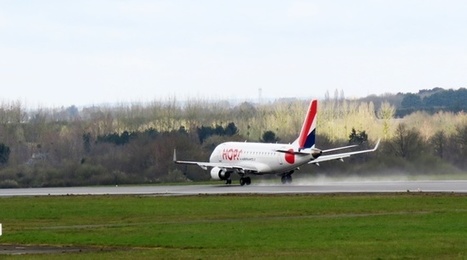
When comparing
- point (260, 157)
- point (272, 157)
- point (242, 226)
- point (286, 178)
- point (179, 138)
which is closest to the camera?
point (242, 226)

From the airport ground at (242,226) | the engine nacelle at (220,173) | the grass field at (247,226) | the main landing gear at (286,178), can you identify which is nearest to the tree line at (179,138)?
the main landing gear at (286,178)

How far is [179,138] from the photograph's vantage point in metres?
126

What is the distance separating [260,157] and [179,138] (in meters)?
30.8

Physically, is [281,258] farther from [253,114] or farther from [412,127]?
[253,114]

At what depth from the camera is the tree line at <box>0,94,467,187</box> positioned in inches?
4469

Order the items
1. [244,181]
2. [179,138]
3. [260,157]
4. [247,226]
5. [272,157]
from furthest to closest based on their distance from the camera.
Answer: [179,138]
[244,181]
[260,157]
[272,157]
[247,226]

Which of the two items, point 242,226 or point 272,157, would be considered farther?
point 272,157

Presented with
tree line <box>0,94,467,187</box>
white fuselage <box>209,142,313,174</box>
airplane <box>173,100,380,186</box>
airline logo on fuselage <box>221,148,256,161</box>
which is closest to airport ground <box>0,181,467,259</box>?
airplane <box>173,100,380,186</box>

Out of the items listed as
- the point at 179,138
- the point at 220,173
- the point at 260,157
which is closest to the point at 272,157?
the point at 260,157

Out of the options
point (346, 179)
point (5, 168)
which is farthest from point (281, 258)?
point (5, 168)

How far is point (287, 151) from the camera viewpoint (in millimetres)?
93125

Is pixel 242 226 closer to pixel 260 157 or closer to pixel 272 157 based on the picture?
pixel 272 157

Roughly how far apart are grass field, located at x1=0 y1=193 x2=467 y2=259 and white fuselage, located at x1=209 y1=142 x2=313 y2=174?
17.8 metres

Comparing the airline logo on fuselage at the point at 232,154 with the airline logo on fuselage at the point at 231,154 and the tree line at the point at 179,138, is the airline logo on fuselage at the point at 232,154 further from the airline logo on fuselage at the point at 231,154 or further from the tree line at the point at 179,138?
the tree line at the point at 179,138
